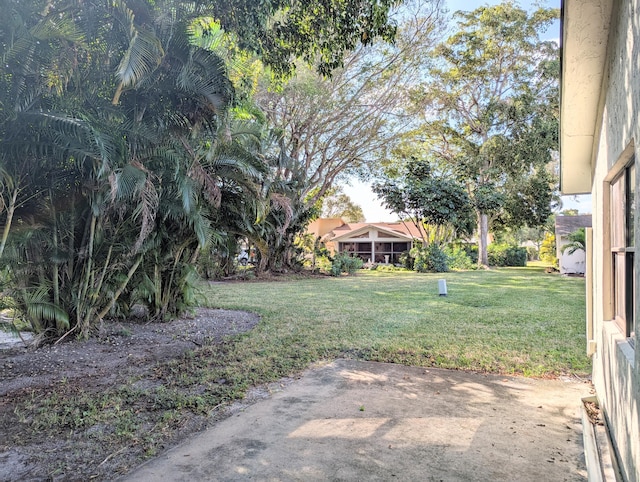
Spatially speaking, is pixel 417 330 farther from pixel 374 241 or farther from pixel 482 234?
pixel 374 241

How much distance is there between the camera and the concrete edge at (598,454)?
2.69 meters

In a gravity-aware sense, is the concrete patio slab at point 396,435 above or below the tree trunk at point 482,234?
below

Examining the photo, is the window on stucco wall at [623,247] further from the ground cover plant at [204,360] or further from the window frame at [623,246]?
the ground cover plant at [204,360]

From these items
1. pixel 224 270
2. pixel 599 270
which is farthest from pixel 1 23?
pixel 224 270

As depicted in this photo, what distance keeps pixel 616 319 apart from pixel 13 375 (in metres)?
6.56

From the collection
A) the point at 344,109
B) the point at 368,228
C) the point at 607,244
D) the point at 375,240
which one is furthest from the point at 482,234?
the point at 607,244

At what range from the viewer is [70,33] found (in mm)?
4637

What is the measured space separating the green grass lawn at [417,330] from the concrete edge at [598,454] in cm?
181

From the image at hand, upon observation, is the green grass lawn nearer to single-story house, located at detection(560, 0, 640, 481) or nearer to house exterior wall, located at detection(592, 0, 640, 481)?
single-story house, located at detection(560, 0, 640, 481)

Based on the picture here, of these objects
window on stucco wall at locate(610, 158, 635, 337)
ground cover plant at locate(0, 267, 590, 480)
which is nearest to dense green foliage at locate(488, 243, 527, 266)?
ground cover plant at locate(0, 267, 590, 480)

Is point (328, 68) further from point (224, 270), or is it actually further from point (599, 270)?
point (224, 270)

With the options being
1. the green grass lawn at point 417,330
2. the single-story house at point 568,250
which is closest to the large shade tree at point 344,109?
the green grass lawn at point 417,330

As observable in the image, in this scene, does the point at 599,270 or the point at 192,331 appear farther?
the point at 192,331

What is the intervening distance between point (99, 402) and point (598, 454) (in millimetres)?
4459
